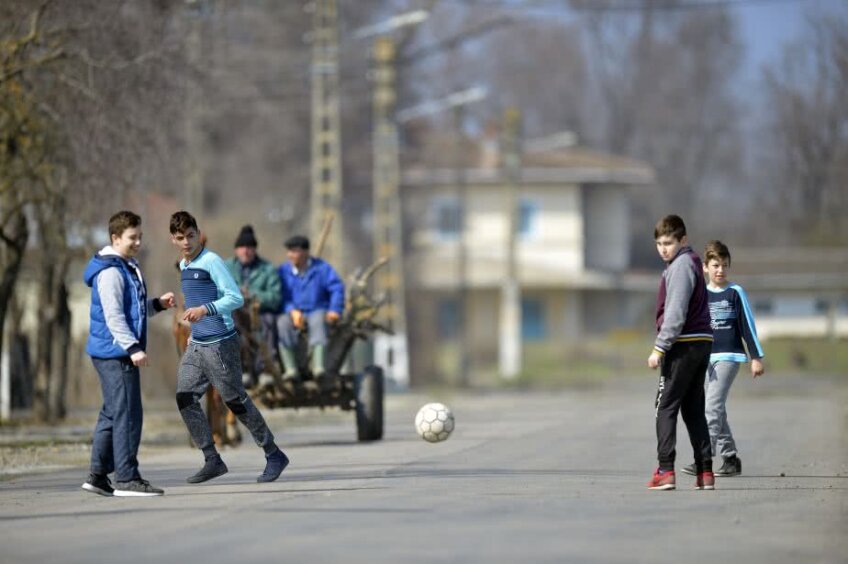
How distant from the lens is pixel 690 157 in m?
73.8

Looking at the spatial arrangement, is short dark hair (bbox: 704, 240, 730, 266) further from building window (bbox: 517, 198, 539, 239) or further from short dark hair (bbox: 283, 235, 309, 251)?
building window (bbox: 517, 198, 539, 239)

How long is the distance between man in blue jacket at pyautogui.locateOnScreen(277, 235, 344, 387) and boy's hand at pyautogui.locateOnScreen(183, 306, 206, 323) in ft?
17.1

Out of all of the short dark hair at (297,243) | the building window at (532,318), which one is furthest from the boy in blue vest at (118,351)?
the building window at (532,318)

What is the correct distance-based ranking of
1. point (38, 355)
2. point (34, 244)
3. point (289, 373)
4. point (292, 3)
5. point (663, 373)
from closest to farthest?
1. point (663, 373)
2. point (289, 373)
3. point (38, 355)
4. point (34, 244)
5. point (292, 3)

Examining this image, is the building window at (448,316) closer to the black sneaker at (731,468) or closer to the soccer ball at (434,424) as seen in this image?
the soccer ball at (434,424)

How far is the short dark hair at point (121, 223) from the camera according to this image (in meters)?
11.7

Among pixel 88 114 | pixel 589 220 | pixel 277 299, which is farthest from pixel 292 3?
pixel 277 299

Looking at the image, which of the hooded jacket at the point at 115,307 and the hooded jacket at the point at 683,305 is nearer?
the hooded jacket at the point at 115,307

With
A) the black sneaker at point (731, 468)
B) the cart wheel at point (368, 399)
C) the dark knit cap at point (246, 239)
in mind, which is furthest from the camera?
the cart wheel at point (368, 399)

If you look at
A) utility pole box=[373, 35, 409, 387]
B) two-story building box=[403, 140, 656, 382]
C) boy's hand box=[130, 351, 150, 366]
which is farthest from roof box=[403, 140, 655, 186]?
boy's hand box=[130, 351, 150, 366]

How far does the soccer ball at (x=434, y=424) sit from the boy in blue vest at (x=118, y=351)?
5.30m

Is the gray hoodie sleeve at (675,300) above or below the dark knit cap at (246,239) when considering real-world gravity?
below

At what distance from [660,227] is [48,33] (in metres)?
10.3

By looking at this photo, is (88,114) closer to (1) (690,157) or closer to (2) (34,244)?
(2) (34,244)
